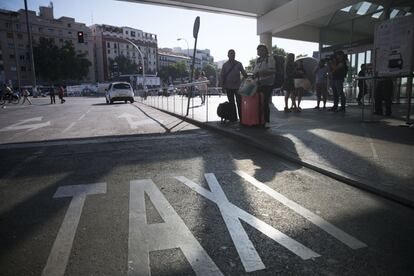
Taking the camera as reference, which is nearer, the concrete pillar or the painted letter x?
the painted letter x

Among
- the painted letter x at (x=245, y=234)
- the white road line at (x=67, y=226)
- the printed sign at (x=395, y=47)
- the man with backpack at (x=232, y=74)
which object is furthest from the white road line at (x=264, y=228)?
the printed sign at (x=395, y=47)

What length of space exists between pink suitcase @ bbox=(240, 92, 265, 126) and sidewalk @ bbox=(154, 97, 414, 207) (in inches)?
11.1

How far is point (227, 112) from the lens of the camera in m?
9.85

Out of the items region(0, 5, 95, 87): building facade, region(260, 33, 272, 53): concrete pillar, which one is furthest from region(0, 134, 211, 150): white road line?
region(0, 5, 95, 87): building facade

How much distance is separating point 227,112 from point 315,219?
6.84 metres

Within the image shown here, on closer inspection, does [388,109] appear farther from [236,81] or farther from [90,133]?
[90,133]

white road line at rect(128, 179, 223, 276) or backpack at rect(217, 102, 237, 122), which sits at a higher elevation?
backpack at rect(217, 102, 237, 122)

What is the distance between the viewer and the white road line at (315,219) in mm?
2730

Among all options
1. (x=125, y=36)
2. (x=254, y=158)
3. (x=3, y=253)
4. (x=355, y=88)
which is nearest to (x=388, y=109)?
(x=254, y=158)

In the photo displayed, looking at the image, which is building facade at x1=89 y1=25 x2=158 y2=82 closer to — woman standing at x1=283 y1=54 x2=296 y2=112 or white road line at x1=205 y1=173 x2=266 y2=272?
woman standing at x1=283 y1=54 x2=296 y2=112

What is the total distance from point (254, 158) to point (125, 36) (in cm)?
14428

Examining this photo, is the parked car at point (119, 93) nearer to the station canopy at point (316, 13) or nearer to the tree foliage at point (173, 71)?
the station canopy at point (316, 13)

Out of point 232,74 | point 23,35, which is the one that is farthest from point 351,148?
point 23,35

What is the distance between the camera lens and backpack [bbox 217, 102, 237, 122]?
388 inches
